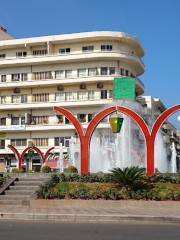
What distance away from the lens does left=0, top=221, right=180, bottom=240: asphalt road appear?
28.8ft

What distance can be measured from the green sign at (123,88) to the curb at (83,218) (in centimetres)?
2865

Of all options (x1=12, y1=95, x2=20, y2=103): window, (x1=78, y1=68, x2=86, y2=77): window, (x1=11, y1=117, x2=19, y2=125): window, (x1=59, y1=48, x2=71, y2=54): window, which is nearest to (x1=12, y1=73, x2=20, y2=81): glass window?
(x1=12, y1=95, x2=20, y2=103): window

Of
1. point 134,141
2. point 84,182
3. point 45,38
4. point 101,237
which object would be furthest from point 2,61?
point 101,237

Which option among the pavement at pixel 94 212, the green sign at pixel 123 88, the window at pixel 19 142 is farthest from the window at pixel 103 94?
the pavement at pixel 94 212

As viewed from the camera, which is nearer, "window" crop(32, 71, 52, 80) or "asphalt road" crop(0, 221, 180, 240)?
"asphalt road" crop(0, 221, 180, 240)

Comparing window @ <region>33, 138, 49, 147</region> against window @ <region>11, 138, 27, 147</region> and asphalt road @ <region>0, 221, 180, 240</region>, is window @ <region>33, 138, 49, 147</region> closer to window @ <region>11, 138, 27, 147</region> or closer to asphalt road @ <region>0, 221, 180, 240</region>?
window @ <region>11, 138, 27, 147</region>

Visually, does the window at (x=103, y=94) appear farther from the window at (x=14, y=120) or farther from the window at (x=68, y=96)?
the window at (x=14, y=120)

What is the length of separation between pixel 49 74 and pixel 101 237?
42.8 m

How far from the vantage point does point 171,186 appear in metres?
15.1

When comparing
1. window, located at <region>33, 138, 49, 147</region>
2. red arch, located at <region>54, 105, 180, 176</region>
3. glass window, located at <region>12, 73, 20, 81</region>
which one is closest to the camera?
red arch, located at <region>54, 105, 180, 176</region>

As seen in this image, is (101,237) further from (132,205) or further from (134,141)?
(134,141)

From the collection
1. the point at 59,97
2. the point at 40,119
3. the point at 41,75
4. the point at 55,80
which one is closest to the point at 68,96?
the point at 59,97

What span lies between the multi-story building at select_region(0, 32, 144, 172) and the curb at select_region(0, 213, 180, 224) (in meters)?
34.7

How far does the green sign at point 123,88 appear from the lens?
132 feet
